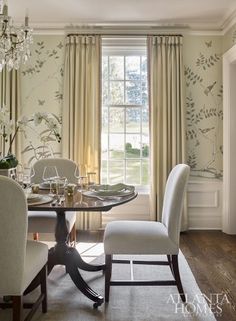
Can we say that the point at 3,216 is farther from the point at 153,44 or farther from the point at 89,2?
the point at 153,44

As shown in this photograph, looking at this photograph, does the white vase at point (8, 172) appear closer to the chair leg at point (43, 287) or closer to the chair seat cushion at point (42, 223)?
the chair seat cushion at point (42, 223)

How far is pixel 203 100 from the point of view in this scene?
4.30 metres

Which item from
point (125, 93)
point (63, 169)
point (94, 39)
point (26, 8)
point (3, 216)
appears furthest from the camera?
point (125, 93)

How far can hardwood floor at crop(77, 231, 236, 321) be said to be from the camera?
2.53 m

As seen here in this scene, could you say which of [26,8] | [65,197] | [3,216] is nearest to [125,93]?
[26,8]

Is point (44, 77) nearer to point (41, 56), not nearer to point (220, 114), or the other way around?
point (41, 56)

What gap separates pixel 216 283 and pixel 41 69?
326cm

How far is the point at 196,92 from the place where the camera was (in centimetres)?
430

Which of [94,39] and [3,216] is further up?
[94,39]

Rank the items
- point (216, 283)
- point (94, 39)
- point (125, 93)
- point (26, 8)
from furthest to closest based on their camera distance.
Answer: point (125, 93) → point (94, 39) → point (26, 8) → point (216, 283)

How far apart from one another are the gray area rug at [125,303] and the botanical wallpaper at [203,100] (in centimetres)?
185

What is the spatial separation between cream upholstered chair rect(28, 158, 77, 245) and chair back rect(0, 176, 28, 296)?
1.11 metres

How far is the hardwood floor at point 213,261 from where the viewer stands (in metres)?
2.53

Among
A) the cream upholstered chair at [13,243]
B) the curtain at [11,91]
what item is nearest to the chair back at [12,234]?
the cream upholstered chair at [13,243]
